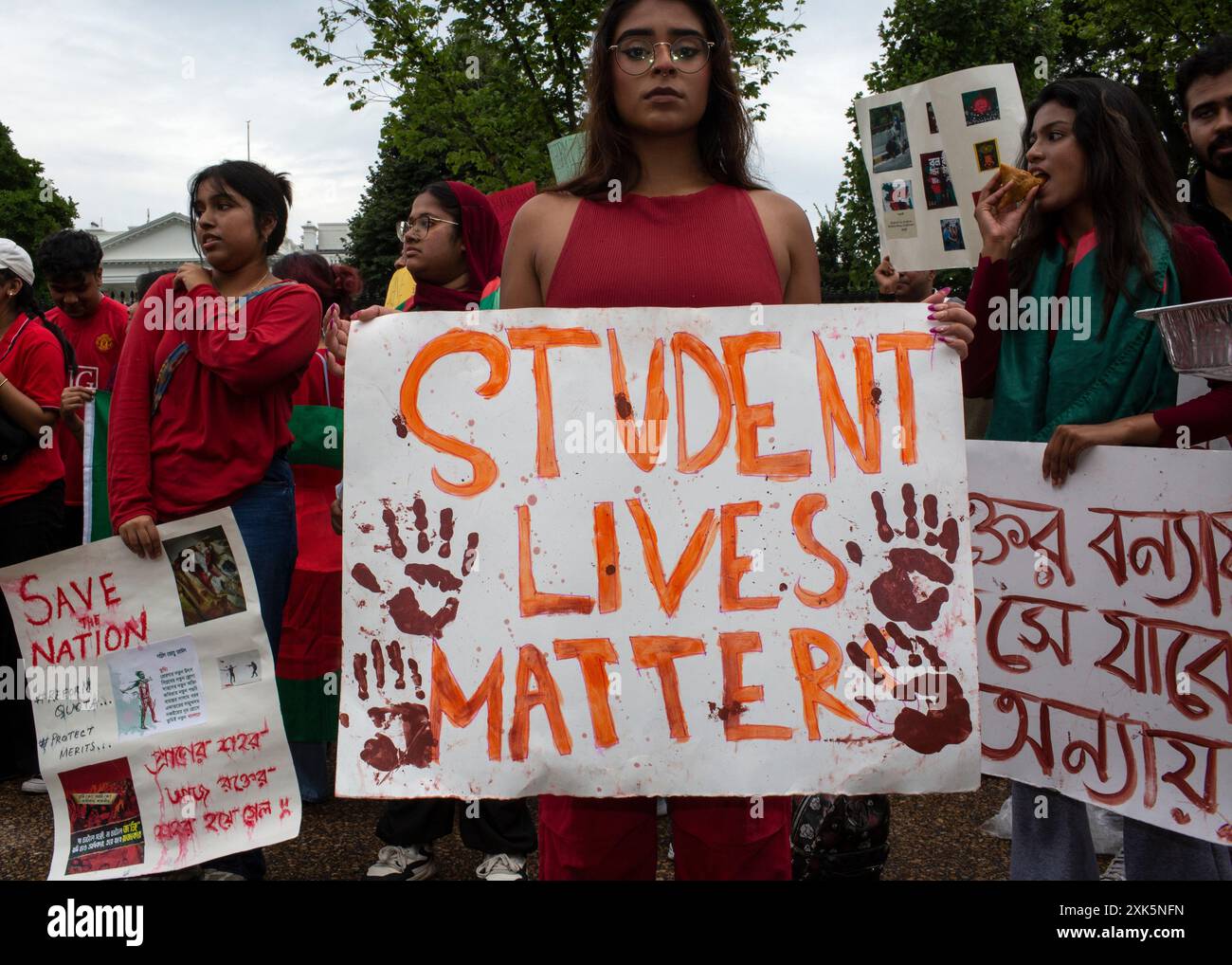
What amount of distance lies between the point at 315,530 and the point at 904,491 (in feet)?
8.74

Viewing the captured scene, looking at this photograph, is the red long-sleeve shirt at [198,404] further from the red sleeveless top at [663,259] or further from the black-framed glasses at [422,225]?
the red sleeveless top at [663,259]

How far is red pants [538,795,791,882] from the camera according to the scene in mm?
2104

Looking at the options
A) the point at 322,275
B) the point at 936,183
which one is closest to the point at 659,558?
the point at 936,183

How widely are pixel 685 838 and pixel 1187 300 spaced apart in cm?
165

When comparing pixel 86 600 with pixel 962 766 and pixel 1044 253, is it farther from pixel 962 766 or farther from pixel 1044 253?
A: pixel 1044 253

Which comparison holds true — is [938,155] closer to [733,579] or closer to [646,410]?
[646,410]

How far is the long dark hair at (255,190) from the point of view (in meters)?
3.29

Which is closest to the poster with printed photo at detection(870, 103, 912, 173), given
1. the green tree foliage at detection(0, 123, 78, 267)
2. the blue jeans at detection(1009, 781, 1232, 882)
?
the blue jeans at detection(1009, 781, 1232, 882)

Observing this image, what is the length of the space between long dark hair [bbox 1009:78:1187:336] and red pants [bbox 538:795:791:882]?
1360mm

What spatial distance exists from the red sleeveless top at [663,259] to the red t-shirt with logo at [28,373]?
3.18m

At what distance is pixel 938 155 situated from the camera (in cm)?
359

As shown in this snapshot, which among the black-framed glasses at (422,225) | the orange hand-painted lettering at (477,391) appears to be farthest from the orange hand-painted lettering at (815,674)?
the black-framed glasses at (422,225)

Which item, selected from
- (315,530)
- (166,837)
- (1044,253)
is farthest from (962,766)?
(315,530)

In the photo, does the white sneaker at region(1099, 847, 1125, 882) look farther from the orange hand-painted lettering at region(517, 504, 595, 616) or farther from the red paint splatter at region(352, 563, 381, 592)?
the red paint splatter at region(352, 563, 381, 592)
